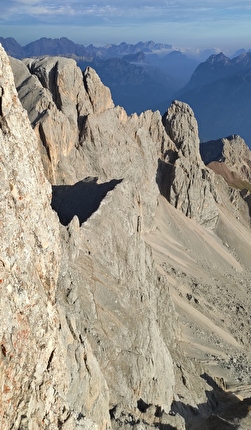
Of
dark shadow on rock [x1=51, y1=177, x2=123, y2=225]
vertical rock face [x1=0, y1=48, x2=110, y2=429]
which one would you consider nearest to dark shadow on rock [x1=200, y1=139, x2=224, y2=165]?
dark shadow on rock [x1=51, y1=177, x2=123, y2=225]

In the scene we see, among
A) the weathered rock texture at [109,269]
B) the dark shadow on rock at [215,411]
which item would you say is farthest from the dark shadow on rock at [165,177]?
the dark shadow on rock at [215,411]

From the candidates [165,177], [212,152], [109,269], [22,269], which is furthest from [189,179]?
[22,269]

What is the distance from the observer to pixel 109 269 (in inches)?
1387

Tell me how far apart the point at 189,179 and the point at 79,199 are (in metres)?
47.3

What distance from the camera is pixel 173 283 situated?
63.8 metres

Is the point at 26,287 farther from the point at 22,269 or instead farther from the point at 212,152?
the point at 212,152

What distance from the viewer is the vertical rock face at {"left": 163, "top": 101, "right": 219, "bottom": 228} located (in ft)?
283

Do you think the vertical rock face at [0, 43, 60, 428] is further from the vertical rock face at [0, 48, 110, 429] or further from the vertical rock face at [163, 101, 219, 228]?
the vertical rock face at [163, 101, 219, 228]

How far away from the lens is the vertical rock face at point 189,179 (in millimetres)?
86375

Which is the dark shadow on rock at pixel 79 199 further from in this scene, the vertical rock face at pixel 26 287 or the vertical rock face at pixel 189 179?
the vertical rock face at pixel 189 179

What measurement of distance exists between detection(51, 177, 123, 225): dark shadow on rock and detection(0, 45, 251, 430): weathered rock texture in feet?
0.78

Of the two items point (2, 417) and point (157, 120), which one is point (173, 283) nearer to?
point (157, 120)

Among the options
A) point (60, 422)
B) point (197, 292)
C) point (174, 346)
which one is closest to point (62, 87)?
point (197, 292)

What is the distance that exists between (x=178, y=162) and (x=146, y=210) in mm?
18225
